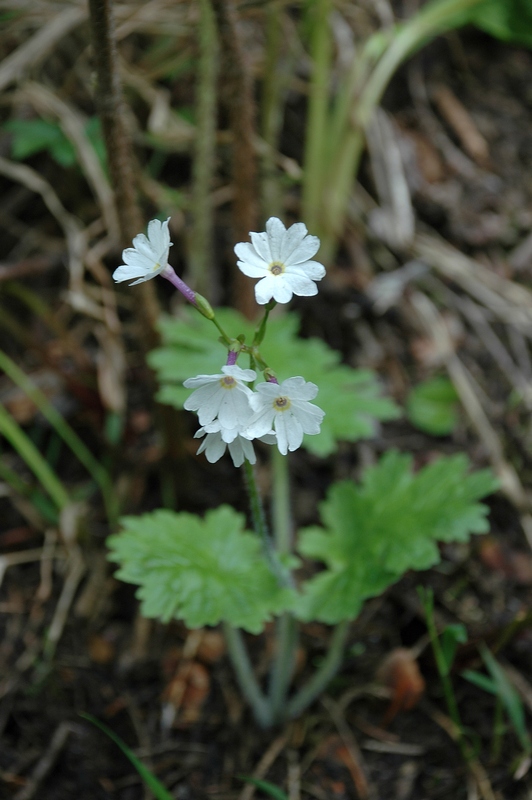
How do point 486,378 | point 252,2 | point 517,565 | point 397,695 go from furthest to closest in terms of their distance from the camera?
point 486,378 < point 517,565 < point 252,2 < point 397,695

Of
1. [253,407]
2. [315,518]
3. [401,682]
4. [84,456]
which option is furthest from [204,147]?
[401,682]

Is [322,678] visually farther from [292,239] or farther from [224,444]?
[292,239]

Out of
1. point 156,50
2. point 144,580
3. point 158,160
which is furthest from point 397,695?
point 156,50

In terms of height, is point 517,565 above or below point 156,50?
below

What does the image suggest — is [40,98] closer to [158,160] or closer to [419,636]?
[158,160]

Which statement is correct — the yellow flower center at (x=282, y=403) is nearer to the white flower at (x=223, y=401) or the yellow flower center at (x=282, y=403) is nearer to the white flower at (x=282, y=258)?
the white flower at (x=223, y=401)

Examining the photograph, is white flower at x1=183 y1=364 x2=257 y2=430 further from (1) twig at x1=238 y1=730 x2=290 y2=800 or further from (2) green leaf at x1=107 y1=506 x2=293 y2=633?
(1) twig at x1=238 y1=730 x2=290 y2=800

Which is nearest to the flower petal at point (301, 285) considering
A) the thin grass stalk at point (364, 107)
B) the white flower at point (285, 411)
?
the white flower at point (285, 411)
